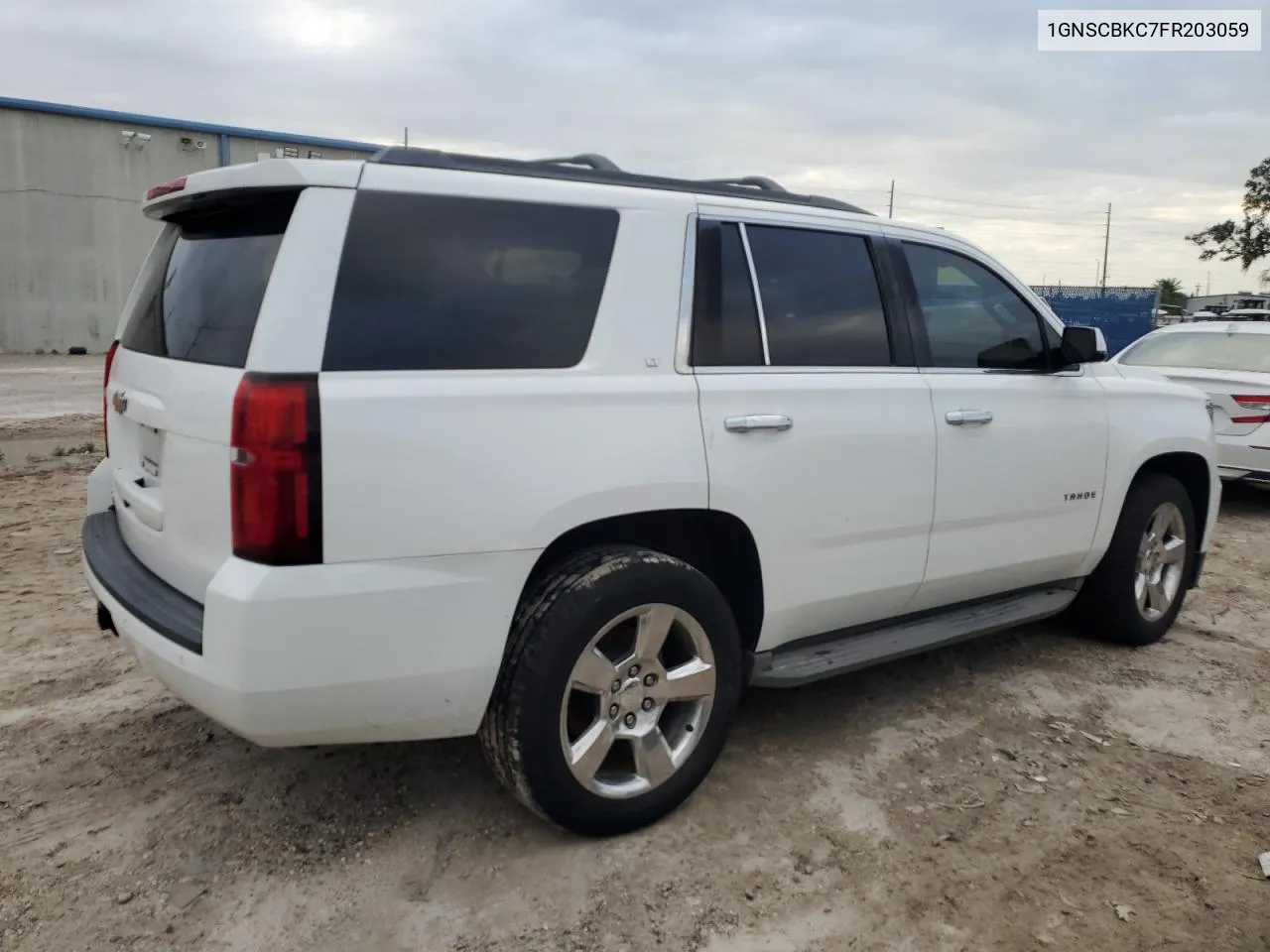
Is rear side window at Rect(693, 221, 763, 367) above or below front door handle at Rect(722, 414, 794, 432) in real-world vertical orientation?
above

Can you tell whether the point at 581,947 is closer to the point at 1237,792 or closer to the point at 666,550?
the point at 666,550

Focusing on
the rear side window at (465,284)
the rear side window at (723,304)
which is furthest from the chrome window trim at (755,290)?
the rear side window at (465,284)

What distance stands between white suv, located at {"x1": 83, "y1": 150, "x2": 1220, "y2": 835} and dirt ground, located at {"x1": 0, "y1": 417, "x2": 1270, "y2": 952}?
32 cm

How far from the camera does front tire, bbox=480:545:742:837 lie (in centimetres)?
269

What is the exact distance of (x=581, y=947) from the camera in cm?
250

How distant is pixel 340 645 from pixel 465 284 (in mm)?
975

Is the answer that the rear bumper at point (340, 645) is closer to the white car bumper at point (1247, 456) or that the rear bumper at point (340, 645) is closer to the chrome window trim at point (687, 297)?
the chrome window trim at point (687, 297)

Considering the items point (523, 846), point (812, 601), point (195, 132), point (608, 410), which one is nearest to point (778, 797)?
point (812, 601)

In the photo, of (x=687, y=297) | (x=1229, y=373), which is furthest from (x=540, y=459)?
(x=1229, y=373)

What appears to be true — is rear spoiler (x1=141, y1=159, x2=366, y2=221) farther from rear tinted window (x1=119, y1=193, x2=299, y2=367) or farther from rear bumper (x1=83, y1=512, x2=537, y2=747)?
rear bumper (x1=83, y1=512, x2=537, y2=747)

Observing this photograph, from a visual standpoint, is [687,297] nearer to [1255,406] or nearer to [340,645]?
[340,645]

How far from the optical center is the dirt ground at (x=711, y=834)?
2592 mm

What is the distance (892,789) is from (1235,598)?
352cm

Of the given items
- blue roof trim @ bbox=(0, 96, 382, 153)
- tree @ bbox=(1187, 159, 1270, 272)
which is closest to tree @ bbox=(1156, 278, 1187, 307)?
tree @ bbox=(1187, 159, 1270, 272)
